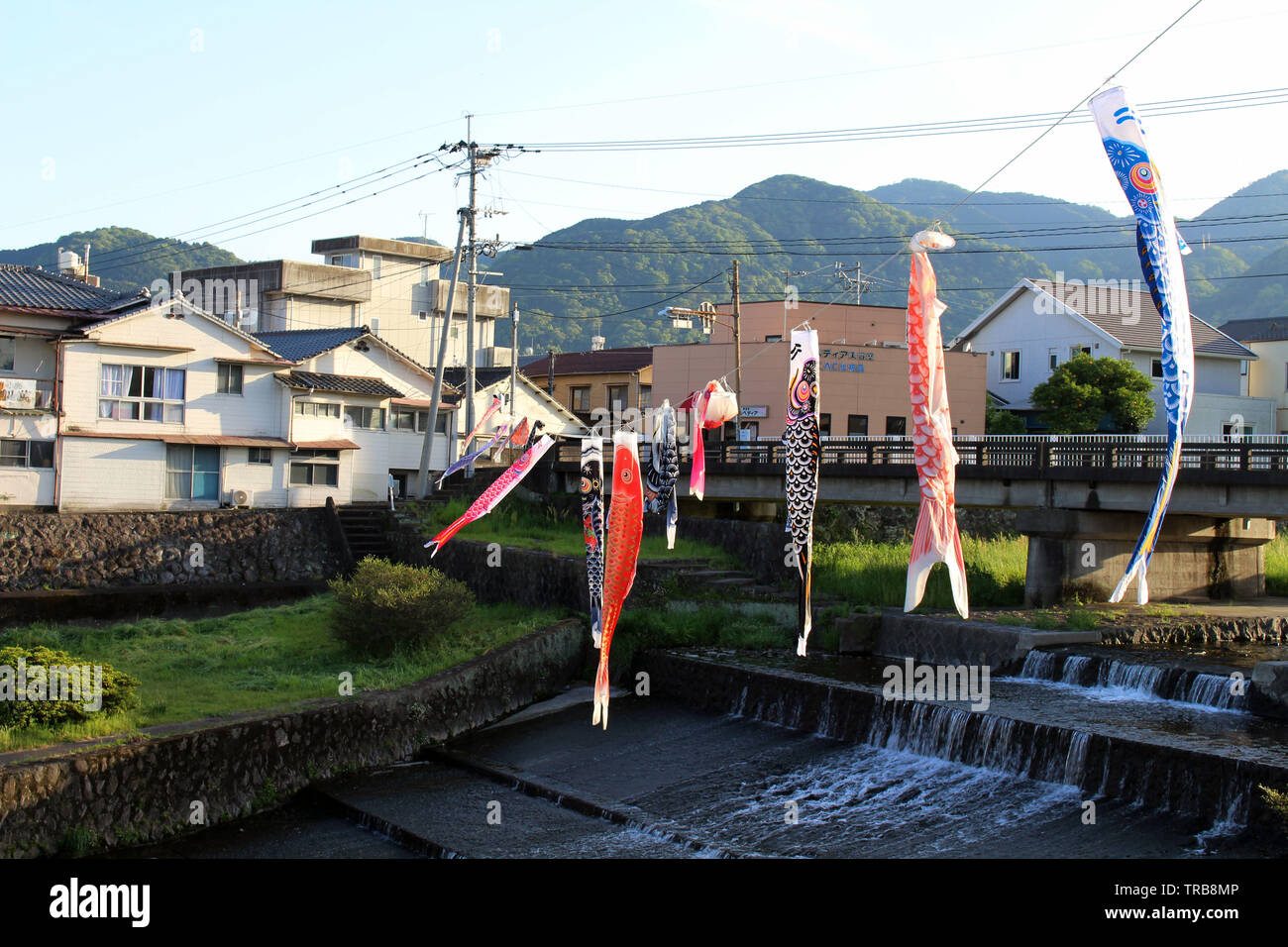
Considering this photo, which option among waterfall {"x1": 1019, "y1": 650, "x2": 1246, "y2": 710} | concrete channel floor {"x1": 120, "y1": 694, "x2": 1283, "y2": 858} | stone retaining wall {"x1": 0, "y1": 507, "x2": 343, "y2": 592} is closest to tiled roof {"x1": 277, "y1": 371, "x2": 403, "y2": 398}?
stone retaining wall {"x1": 0, "y1": 507, "x2": 343, "y2": 592}

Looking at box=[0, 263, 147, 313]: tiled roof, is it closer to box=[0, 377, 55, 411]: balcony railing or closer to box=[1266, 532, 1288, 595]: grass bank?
box=[0, 377, 55, 411]: balcony railing

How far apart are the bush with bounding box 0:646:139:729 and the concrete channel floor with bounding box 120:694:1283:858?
2516 mm

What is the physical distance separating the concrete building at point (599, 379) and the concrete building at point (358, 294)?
182 inches

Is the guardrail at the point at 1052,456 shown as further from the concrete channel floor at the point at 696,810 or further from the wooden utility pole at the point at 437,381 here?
the concrete channel floor at the point at 696,810

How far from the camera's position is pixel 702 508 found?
37438 millimetres

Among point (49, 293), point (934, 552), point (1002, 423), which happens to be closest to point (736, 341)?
point (1002, 423)

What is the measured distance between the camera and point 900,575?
2750 centimetres

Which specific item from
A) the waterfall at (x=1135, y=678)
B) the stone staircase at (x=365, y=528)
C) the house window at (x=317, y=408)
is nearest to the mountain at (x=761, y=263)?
the house window at (x=317, y=408)

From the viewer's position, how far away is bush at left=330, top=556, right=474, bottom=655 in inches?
859

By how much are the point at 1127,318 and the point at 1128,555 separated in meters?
27.3

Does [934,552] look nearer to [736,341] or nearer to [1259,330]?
[736,341]

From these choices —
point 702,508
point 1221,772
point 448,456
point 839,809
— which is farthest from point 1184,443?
point 448,456
